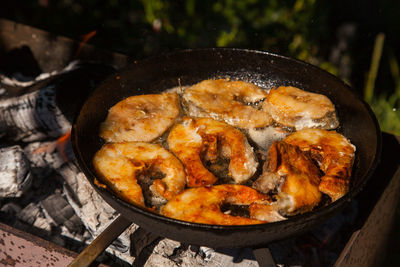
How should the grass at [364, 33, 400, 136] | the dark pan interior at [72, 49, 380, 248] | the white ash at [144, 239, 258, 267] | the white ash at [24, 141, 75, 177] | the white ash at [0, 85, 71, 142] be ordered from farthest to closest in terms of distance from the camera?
the grass at [364, 33, 400, 136] < the white ash at [0, 85, 71, 142] < the white ash at [24, 141, 75, 177] < the white ash at [144, 239, 258, 267] < the dark pan interior at [72, 49, 380, 248]

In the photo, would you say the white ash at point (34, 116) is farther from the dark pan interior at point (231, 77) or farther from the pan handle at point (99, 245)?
the pan handle at point (99, 245)

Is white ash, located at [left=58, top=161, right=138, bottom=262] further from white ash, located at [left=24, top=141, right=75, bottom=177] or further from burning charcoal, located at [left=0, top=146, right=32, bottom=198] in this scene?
burning charcoal, located at [left=0, top=146, right=32, bottom=198]

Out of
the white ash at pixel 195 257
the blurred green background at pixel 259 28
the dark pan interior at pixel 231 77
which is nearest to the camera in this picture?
the dark pan interior at pixel 231 77

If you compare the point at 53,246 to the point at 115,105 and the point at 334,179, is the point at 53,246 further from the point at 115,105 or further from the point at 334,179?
the point at 334,179

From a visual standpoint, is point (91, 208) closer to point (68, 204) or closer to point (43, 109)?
point (68, 204)

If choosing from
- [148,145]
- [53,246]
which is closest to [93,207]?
[53,246]

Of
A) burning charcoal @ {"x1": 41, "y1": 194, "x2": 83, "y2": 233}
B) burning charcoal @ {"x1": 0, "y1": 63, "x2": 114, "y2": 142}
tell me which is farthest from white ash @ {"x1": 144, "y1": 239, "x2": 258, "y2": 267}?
burning charcoal @ {"x1": 0, "y1": 63, "x2": 114, "y2": 142}

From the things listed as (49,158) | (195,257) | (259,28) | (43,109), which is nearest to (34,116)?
(43,109)

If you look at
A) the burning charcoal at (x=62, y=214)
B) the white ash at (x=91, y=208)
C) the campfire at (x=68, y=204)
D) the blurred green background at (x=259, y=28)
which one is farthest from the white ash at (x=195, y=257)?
the blurred green background at (x=259, y=28)
